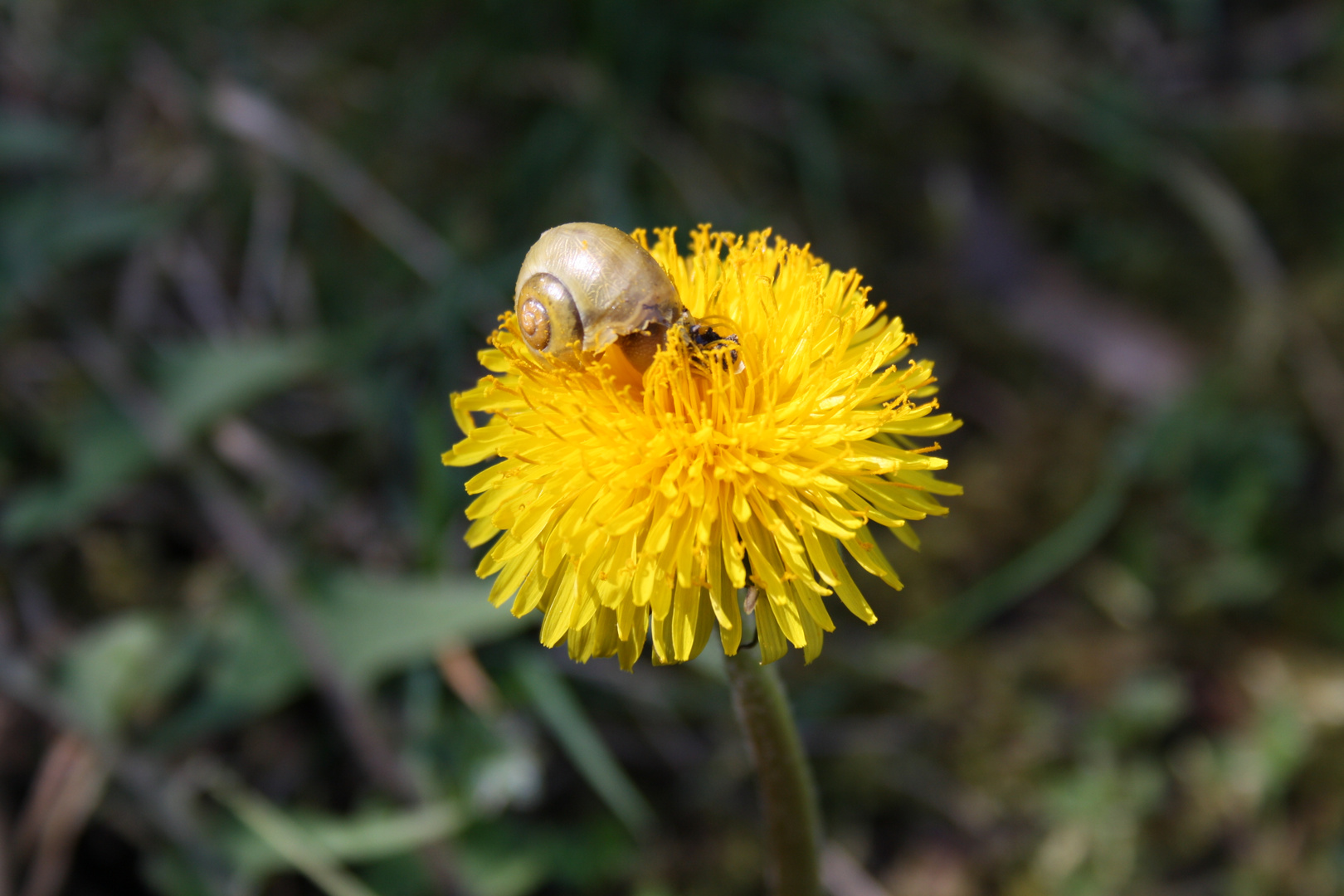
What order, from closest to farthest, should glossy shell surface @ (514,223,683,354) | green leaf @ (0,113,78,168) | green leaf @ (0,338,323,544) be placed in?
glossy shell surface @ (514,223,683,354) < green leaf @ (0,338,323,544) < green leaf @ (0,113,78,168)

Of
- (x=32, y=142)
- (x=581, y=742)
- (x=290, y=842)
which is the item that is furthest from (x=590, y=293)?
(x=32, y=142)

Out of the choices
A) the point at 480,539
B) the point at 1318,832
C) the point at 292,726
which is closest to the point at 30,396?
the point at 292,726

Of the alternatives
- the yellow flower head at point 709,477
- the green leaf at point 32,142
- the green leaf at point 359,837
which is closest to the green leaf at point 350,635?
the green leaf at point 359,837

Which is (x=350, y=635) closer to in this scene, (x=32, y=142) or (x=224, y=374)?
(x=224, y=374)

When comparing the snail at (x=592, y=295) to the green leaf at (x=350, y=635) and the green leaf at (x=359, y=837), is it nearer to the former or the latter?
the green leaf at (x=350, y=635)

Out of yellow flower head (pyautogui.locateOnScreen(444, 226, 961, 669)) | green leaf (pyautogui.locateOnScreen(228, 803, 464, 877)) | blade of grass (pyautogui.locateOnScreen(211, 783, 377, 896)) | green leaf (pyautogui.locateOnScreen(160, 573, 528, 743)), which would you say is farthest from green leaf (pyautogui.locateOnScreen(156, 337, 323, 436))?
yellow flower head (pyautogui.locateOnScreen(444, 226, 961, 669))

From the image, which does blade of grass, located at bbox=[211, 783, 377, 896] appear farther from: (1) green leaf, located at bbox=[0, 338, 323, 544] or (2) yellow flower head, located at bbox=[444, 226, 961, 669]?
(2) yellow flower head, located at bbox=[444, 226, 961, 669]

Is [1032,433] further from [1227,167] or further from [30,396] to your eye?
[30,396]
